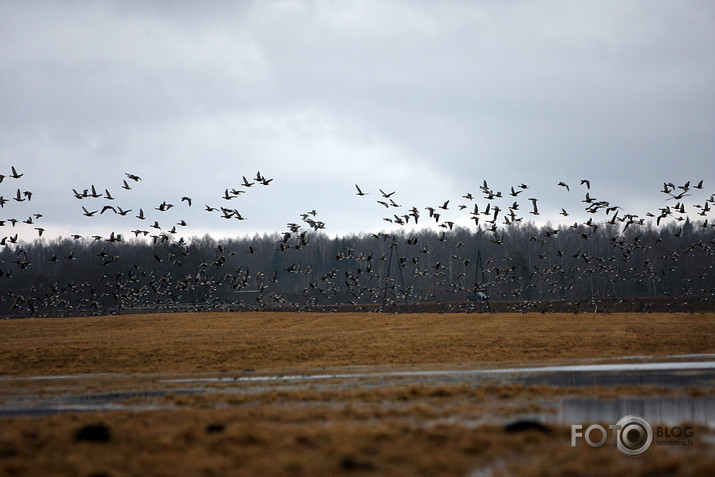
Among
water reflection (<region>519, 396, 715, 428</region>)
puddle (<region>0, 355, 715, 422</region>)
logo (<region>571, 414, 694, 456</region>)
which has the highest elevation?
logo (<region>571, 414, 694, 456</region>)

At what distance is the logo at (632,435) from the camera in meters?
13.9

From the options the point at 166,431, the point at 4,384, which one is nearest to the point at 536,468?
the point at 166,431

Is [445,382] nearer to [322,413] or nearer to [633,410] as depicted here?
[322,413]

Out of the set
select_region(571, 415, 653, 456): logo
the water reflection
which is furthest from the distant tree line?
select_region(571, 415, 653, 456): logo

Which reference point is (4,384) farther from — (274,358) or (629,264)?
(629,264)

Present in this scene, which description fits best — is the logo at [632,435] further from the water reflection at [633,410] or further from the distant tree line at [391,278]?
the distant tree line at [391,278]

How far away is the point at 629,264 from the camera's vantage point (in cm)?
15250

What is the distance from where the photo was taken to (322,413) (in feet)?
63.4

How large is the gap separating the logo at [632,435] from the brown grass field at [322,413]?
0.33m

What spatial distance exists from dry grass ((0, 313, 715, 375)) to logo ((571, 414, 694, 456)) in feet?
72.3

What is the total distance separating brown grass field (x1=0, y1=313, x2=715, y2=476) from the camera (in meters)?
13.0

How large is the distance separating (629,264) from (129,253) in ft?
413

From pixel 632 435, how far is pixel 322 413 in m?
8.30

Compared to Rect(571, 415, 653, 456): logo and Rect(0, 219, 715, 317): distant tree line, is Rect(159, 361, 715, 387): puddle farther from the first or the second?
Rect(0, 219, 715, 317): distant tree line
